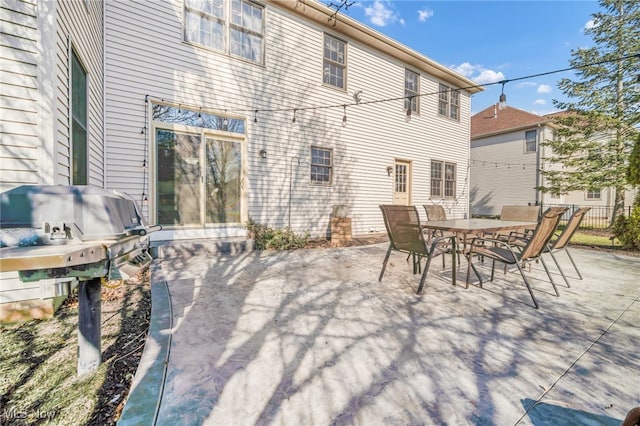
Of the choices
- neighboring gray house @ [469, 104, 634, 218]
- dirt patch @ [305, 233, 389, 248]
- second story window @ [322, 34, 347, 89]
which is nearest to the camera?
dirt patch @ [305, 233, 389, 248]

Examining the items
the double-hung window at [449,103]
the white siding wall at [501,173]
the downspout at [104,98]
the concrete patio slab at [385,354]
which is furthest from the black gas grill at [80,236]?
the white siding wall at [501,173]

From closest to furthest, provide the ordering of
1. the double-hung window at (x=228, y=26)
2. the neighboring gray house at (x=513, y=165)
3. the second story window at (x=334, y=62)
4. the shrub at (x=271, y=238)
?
the double-hung window at (x=228, y=26), the shrub at (x=271, y=238), the second story window at (x=334, y=62), the neighboring gray house at (x=513, y=165)

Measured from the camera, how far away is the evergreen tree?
10.4 meters

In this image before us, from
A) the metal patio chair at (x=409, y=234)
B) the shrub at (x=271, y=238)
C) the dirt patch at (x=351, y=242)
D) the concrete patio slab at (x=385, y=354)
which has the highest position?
the metal patio chair at (x=409, y=234)

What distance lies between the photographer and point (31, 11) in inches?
94.7

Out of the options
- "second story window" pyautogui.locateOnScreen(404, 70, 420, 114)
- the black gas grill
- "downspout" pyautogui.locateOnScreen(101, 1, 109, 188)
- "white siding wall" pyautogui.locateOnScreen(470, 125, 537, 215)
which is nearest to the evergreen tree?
"white siding wall" pyautogui.locateOnScreen(470, 125, 537, 215)

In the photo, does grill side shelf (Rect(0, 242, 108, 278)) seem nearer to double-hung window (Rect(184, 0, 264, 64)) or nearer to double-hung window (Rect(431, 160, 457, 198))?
double-hung window (Rect(184, 0, 264, 64))

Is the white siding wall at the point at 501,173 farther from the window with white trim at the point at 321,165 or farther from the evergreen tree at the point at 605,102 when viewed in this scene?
the window with white trim at the point at 321,165

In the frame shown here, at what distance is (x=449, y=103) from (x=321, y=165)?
6.39m

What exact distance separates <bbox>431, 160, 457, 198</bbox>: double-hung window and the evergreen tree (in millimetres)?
4817

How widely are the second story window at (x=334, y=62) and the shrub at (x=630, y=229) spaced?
7.26 metres

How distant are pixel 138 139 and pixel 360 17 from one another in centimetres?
632

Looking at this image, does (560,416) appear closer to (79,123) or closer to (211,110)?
(79,123)

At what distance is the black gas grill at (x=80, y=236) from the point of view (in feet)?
4.37
